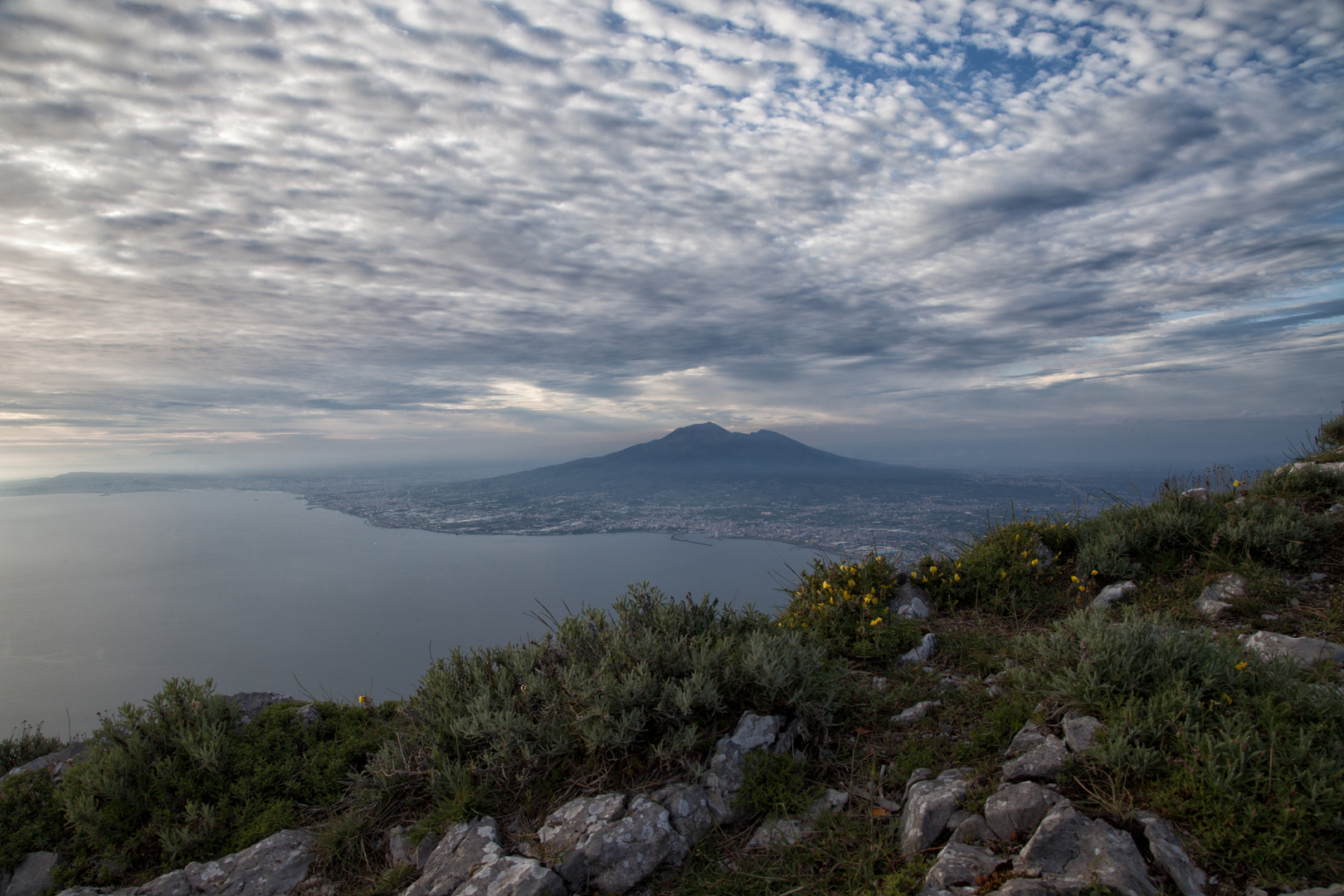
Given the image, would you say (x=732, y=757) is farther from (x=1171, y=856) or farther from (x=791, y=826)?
(x=1171, y=856)

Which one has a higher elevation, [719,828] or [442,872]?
[719,828]

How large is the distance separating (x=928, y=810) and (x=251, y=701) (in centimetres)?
652

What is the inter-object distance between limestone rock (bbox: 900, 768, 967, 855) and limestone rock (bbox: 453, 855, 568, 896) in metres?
2.04

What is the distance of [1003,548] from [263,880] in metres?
7.85

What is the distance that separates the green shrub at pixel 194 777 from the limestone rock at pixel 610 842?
2236 millimetres

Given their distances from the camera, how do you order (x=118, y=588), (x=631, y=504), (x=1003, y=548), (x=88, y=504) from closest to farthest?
(x=1003, y=548) → (x=118, y=588) → (x=631, y=504) → (x=88, y=504)

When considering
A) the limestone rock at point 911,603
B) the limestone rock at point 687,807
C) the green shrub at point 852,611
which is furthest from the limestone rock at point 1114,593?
the limestone rock at point 687,807

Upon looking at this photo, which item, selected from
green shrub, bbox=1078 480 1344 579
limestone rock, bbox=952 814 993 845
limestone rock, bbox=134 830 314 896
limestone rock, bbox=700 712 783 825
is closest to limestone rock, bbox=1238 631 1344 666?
green shrub, bbox=1078 480 1344 579

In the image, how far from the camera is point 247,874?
12.3 feet

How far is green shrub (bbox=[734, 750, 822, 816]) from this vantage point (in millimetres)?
3451

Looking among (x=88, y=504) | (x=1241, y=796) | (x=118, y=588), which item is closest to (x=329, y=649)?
(x=118, y=588)

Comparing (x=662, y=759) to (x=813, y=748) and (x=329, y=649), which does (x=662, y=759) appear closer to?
(x=813, y=748)

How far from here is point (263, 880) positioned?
12.2 feet

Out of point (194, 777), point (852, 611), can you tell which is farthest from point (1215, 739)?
point (194, 777)
